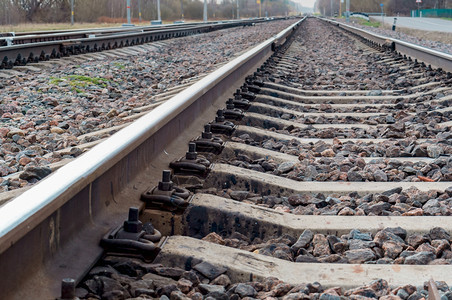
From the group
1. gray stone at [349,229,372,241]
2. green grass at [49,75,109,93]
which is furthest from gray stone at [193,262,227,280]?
green grass at [49,75,109,93]

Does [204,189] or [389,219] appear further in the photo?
[204,189]

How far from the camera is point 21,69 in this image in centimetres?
891

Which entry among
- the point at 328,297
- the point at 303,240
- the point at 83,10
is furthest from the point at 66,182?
the point at 83,10

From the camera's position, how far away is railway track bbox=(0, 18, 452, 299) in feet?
5.63

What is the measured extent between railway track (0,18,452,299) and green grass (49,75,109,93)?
322 cm

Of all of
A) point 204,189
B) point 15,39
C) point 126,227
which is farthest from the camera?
point 15,39

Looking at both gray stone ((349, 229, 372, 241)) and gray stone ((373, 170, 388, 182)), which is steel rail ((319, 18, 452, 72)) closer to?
gray stone ((373, 170, 388, 182))

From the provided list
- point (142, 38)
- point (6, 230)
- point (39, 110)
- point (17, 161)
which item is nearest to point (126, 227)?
point (6, 230)

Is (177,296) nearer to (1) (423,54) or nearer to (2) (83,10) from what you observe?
(1) (423,54)

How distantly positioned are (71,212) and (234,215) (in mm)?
790

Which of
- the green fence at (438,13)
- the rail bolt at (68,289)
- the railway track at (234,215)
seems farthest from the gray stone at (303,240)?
the green fence at (438,13)

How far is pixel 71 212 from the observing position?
180 cm

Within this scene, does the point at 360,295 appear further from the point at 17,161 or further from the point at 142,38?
the point at 142,38

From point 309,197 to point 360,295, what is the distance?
1125 mm
